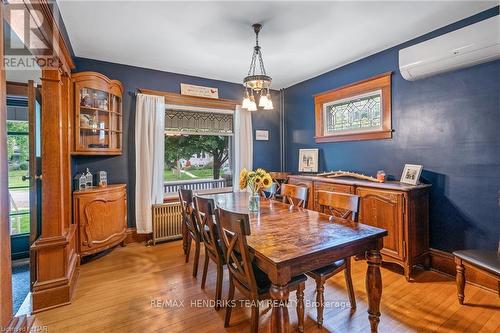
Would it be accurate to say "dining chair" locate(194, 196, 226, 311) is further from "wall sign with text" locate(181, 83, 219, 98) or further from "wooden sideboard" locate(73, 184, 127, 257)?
"wall sign with text" locate(181, 83, 219, 98)

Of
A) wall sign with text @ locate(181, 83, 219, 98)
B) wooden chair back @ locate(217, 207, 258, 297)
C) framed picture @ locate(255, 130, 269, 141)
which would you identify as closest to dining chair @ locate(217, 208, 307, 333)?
wooden chair back @ locate(217, 207, 258, 297)

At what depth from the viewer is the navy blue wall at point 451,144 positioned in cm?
230

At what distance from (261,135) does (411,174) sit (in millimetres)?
2645

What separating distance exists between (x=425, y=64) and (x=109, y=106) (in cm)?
371

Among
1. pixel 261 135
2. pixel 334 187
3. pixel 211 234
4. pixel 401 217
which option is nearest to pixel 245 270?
pixel 211 234

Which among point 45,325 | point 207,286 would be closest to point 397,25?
point 207,286

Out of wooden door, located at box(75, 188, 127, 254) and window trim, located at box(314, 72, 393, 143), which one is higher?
window trim, located at box(314, 72, 393, 143)

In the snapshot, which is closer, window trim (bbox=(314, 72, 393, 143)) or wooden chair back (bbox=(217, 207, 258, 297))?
wooden chair back (bbox=(217, 207, 258, 297))

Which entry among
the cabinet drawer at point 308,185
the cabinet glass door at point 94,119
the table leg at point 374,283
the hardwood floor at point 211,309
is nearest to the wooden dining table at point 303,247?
the table leg at point 374,283

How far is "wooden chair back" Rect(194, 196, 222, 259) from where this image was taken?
1.89 m

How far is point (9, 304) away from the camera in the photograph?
3.44 ft

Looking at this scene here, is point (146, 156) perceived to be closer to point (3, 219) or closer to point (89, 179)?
point (89, 179)

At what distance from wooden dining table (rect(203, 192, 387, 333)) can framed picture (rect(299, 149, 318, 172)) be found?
2.07 m

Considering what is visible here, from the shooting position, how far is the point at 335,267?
1822mm
